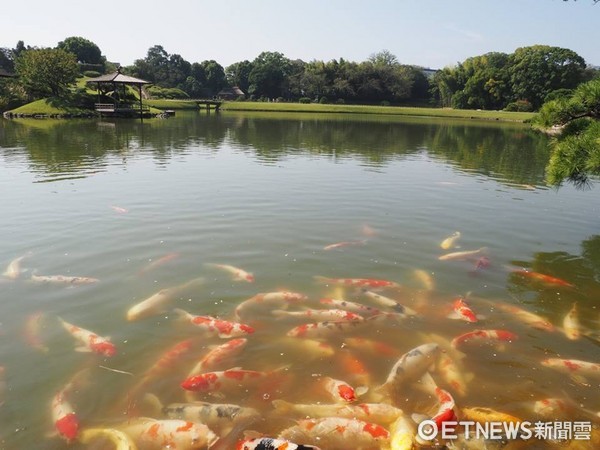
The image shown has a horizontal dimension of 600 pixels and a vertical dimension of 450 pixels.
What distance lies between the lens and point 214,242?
39.2 feet

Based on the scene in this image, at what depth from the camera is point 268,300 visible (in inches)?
341

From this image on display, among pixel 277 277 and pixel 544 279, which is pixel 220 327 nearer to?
pixel 277 277

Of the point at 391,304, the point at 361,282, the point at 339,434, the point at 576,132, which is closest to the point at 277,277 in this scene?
the point at 361,282

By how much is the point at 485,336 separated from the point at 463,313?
0.77 m

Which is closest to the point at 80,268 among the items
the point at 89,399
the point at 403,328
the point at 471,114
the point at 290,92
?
the point at 89,399

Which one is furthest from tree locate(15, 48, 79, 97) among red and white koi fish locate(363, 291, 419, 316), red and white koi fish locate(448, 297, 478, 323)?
red and white koi fish locate(448, 297, 478, 323)

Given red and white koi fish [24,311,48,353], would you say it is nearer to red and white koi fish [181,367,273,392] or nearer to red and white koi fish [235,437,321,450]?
red and white koi fish [181,367,273,392]

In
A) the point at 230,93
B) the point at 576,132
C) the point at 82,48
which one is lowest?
the point at 576,132

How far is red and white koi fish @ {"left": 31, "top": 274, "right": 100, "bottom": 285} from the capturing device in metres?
9.23

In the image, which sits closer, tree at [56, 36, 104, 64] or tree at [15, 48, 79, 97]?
tree at [15, 48, 79, 97]

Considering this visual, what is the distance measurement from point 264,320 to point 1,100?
221 feet

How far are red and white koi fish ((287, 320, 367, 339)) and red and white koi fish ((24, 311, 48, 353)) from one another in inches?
160

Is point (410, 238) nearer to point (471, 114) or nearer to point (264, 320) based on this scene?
point (264, 320)

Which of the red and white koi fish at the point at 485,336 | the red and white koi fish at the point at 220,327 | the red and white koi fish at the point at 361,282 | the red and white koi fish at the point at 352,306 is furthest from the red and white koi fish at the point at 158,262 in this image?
the red and white koi fish at the point at 485,336
